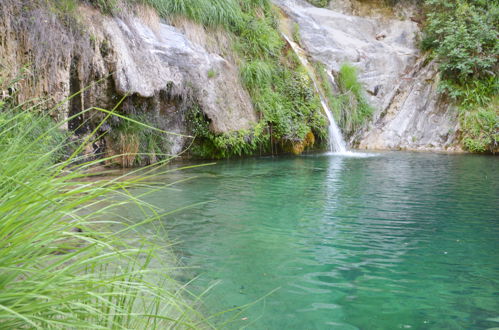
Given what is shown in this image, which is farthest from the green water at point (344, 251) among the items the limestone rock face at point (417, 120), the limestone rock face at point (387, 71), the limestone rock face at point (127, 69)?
the limestone rock face at point (387, 71)

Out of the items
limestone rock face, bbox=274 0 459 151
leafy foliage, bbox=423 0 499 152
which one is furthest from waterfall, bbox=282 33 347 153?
leafy foliage, bbox=423 0 499 152

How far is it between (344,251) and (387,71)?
1231 centimetres

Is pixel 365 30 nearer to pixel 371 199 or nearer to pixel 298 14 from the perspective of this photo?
A: pixel 298 14

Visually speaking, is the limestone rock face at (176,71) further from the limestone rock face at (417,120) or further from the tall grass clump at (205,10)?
the limestone rock face at (417,120)

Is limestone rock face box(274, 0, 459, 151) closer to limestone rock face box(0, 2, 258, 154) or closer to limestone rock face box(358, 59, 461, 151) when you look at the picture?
limestone rock face box(358, 59, 461, 151)

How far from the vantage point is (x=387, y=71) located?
13.8 meters

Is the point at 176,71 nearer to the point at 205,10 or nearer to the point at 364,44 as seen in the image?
the point at 205,10

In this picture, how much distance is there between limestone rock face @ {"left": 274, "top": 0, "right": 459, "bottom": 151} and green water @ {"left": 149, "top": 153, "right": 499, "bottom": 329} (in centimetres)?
700

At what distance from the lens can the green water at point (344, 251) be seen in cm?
210

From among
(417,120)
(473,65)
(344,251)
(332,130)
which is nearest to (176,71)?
(332,130)

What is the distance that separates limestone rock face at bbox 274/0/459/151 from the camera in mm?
12477

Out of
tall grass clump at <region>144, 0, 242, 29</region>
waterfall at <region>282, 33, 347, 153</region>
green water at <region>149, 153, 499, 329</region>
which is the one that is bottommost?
Result: green water at <region>149, 153, 499, 329</region>

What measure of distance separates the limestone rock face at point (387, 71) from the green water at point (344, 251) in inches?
276

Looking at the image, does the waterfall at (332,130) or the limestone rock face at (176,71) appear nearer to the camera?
the limestone rock face at (176,71)
